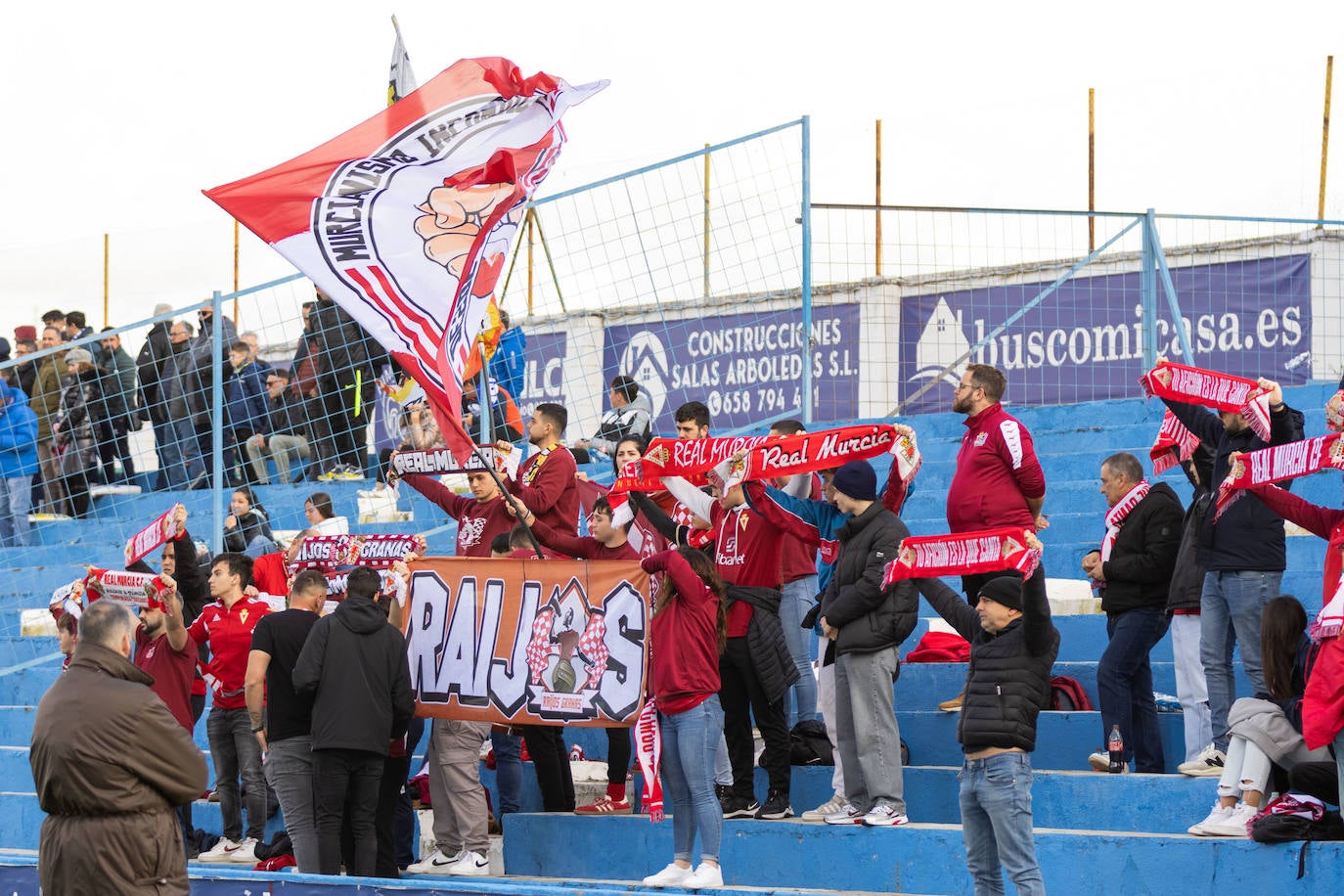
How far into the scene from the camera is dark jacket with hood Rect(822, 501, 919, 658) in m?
7.95

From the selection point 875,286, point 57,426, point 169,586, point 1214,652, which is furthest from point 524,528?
point 57,426

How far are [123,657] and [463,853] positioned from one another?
2890mm

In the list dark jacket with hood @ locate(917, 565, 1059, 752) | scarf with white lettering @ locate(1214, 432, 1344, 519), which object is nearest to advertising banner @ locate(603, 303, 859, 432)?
scarf with white lettering @ locate(1214, 432, 1344, 519)

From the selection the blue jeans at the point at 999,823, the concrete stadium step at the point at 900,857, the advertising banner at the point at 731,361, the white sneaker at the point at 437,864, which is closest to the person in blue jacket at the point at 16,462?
the advertising banner at the point at 731,361

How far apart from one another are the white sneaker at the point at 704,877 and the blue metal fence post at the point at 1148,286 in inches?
254

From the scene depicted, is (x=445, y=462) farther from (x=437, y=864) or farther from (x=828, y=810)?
(x=828, y=810)

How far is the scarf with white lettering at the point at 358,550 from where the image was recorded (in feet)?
30.2

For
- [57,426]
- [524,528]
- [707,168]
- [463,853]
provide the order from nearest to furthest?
[463,853] < [524,528] < [707,168] < [57,426]

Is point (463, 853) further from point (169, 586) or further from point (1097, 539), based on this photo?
point (1097, 539)

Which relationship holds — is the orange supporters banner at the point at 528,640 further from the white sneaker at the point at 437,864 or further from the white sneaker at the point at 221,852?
the white sneaker at the point at 221,852

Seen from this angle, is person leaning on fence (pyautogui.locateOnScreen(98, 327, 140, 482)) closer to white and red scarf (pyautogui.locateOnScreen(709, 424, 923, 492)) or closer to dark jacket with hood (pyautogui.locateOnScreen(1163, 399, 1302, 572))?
white and red scarf (pyautogui.locateOnScreen(709, 424, 923, 492))

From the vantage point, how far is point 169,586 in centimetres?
909

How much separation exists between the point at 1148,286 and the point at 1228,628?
5178mm

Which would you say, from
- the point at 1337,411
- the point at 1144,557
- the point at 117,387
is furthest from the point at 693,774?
the point at 117,387
